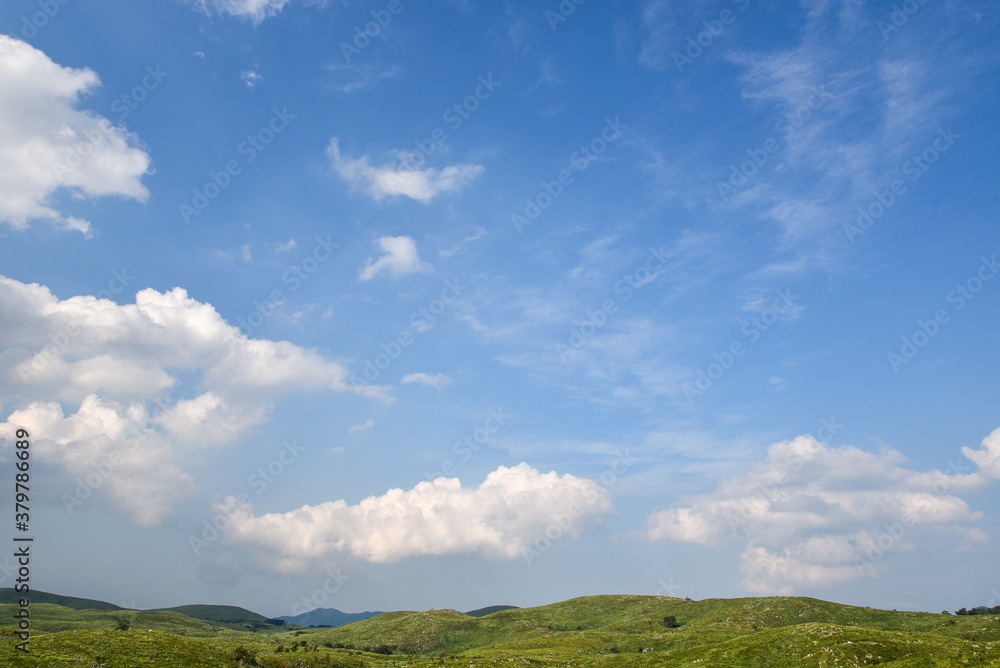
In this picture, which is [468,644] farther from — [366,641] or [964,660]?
[964,660]

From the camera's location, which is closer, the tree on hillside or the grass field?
the grass field

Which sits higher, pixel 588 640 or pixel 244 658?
pixel 244 658

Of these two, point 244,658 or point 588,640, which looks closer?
point 244,658

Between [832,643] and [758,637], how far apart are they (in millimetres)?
10411

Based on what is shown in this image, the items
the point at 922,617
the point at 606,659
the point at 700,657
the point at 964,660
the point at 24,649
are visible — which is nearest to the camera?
the point at 964,660

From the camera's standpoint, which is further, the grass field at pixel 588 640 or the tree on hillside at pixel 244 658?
the tree on hillside at pixel 244 658

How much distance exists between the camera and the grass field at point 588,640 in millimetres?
60594

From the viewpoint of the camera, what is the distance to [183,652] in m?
66.4

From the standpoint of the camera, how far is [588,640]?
111 metres

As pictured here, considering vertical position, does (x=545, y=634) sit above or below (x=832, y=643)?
below

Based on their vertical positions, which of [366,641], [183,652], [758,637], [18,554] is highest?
[18,554]

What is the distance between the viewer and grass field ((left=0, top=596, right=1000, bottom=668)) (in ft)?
199

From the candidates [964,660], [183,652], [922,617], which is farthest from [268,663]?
[922,617]

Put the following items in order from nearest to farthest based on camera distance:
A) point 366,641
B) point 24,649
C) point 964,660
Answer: point 964,660 < point 24,649 < point 366,641
